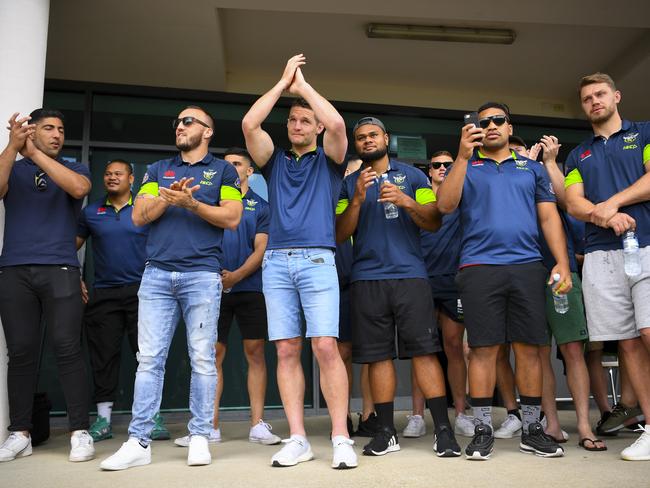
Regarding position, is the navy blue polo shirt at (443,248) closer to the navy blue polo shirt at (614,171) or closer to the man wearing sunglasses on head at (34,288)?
the navy blue polo shirt at (614,171)

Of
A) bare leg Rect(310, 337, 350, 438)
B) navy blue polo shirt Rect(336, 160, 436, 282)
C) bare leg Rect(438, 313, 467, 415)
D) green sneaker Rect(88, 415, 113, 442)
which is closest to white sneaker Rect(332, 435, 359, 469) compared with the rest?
bare leg Rect(310, 337, 350, 438)

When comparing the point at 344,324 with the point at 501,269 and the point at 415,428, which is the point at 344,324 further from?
the point at 501,269

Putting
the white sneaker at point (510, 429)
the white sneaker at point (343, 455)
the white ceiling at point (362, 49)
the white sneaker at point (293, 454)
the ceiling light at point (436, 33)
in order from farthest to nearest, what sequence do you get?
1. the ceiling light at point (436, 33)
2. the white ceiling at point (362, 49)
3. the white sneaker at point (510, 429)
4. the white sneaker at point (293, 454)
5. the white sneaker at point (343, 455)

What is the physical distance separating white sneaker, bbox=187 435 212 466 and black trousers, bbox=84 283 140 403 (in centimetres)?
165

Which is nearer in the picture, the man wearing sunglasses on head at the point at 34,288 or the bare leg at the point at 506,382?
the man wearing sunglasses on head at the point at 34,288

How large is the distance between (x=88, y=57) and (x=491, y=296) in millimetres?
4757

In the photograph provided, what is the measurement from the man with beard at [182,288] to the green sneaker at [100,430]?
1303 millimetres

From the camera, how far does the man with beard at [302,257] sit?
3.42m

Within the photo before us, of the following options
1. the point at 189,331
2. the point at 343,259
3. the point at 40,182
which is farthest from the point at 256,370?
the point at 40,182

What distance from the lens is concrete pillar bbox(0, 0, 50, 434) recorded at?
415 cm

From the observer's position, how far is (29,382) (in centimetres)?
374

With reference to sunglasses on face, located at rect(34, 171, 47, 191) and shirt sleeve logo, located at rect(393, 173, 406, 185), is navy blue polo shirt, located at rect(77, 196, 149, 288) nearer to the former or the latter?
sunglasses on face, located at rect(34, 171, 47, 191)

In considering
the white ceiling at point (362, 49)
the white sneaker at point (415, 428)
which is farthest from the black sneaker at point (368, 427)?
the white ceiling at point (362, 49)

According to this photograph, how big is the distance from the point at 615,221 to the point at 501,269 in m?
0.66
